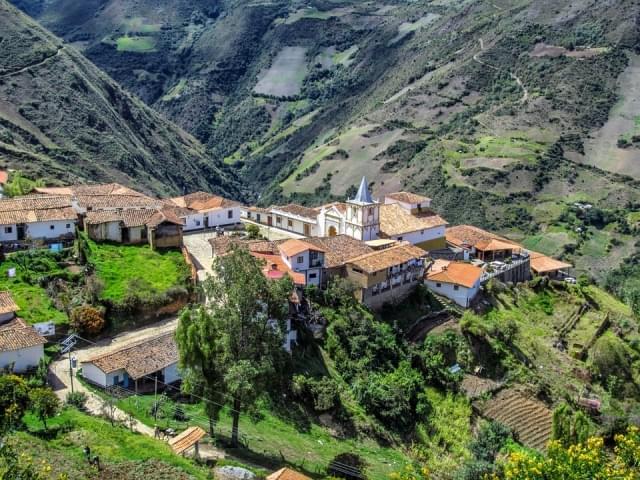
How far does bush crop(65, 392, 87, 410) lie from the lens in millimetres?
27736

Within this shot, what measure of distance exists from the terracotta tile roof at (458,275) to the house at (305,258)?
9.21m

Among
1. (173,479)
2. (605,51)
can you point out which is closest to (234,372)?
(173,479)

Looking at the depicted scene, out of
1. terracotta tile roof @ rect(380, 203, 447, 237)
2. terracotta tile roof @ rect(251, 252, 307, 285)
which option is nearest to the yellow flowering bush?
terracotta tile roof @ rect(251, 252, 307, 285)

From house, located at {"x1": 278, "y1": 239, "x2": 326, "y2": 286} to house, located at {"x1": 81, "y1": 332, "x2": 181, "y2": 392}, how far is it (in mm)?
10627

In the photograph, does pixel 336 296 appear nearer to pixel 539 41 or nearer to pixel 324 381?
pixel 324 381

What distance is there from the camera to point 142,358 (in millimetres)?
30891

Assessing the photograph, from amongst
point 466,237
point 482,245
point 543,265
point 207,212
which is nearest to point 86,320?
point 207,212

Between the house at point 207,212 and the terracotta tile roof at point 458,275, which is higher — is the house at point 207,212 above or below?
above

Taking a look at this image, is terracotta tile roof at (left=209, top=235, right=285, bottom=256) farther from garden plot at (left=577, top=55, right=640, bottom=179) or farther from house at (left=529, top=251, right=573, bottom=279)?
garden plot at (left=577, top=55, right=640, bottom=179)

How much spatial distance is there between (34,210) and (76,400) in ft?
58.1

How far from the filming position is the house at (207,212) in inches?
1997

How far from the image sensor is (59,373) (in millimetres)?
30500

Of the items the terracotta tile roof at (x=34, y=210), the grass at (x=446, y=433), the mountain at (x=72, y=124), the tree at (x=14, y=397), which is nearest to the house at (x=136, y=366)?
the tree at (x=14, y=397)

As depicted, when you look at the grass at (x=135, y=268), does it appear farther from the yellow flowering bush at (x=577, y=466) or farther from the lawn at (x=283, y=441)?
Result: the yellow flowering bush at (x=577, y=466)
